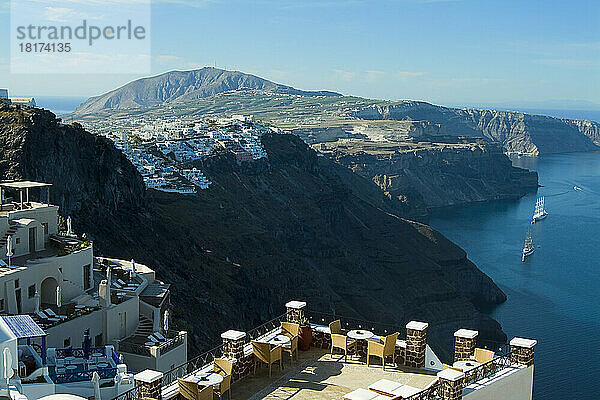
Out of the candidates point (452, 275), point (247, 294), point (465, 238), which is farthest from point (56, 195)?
point (465, 238)

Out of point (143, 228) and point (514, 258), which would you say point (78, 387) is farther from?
point (514, 258)

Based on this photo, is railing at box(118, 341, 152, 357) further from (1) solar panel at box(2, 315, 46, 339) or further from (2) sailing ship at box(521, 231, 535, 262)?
(2) sailing ship at box(521, 231, 535, 262)

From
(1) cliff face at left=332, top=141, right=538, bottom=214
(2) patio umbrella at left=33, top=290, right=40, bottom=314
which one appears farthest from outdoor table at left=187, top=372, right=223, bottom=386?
(1) cliff face at left=332, top=141, right=538, bottom=214

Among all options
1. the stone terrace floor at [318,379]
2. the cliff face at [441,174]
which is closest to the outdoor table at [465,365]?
the stone terrace floor at [318,379]

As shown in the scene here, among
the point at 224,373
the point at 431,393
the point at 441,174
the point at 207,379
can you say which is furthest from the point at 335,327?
the point at 441,174

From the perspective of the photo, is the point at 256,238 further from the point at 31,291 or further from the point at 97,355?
the point at 97,355

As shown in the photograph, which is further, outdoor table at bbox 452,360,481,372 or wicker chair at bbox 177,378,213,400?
outdoor table at bbox 452,360,481,372

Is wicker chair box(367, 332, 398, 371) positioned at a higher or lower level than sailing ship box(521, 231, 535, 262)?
higher

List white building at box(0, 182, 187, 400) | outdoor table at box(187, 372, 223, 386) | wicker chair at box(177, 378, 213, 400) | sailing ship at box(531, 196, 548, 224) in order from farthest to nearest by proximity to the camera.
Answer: sailing ship at box(531, 196, 548, 224) < white building at box(0, 182, 187, 400) < outdoor table at box(187, 372, 223, 386) < wicker chair at box(177, 378, 213, 400)
